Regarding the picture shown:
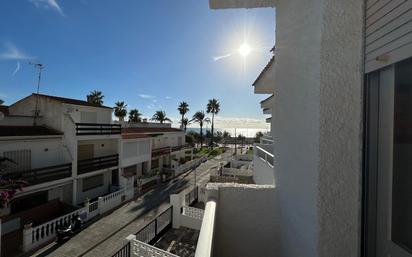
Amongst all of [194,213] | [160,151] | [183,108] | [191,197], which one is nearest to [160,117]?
[183,108]

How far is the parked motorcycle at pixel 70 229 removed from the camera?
38.1 feet

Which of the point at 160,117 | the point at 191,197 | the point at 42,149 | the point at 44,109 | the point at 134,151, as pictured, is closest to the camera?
the point at 191,197

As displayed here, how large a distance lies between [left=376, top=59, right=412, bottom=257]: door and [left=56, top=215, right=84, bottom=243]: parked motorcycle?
14297 mm

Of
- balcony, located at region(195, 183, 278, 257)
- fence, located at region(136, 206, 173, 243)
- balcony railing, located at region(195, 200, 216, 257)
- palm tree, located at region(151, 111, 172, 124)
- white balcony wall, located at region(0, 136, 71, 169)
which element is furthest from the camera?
palm tree, located at region(151, 111, 172, 124)

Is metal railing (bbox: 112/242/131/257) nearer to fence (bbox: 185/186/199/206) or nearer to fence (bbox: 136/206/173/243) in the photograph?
fence (bbox: 136/206/173/243)

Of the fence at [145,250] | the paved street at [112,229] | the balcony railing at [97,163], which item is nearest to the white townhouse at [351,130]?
the fence at [145,250]

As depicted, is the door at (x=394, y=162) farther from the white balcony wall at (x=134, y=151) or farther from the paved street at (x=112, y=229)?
the white balcony wall at (x=134, y=151)

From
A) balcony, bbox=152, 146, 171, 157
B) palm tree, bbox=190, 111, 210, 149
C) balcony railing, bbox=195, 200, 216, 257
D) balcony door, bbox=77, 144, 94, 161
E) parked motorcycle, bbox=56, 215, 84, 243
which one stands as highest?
palm tree, bbox=190, 111, 210, 149

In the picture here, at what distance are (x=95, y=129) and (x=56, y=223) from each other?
24.2ft

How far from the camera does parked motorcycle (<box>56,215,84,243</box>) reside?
1160cm

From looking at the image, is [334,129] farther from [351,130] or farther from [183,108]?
[183,108]

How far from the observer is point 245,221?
3961mm

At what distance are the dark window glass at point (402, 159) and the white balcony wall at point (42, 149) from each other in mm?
16591

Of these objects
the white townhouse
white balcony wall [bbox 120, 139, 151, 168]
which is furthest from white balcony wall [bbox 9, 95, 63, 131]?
the white townhouse
